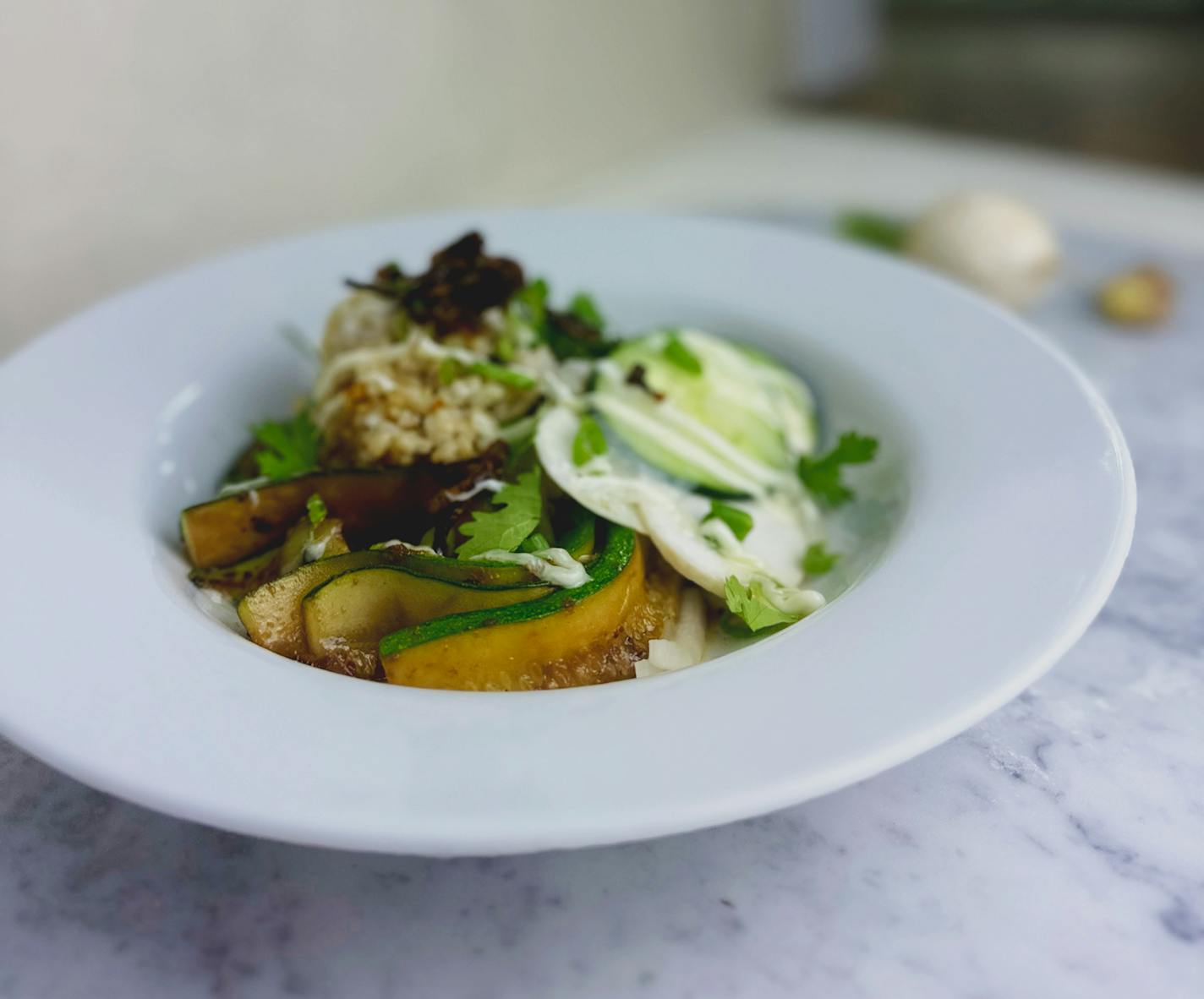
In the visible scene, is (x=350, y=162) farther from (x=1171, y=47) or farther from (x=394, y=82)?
(x=1171, y=47)

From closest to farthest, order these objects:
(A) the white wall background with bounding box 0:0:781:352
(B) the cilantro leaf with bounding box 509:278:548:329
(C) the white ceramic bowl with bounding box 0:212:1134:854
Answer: (C) the white ceramic bowl with bounding box 0:212:1134:854 < (B) the cilantro leaf with bounding box 509:278:548:329 < (A) the white wall background with bounding box 0:0:781:352

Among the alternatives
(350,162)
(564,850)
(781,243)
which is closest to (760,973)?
(564,850)

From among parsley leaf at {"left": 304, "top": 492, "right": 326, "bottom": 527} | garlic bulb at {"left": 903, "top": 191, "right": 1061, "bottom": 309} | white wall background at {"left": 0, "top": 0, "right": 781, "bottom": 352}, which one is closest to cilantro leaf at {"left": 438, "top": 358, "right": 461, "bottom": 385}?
parsley leaf at {"left": 304, "top": 492, "right": 326, "bottom": 527}

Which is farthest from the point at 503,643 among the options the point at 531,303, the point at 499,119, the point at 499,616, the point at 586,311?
the point at 499,119

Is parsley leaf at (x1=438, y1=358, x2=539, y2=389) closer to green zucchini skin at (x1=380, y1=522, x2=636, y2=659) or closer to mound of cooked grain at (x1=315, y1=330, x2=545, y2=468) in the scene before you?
mound of cooked grain at (x1=315, y1=330, x2=545, y2=468)

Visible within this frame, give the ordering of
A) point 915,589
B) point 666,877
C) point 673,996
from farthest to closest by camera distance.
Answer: point 915,589
point 666,877
point 673,996

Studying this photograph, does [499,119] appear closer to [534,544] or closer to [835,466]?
[835,466]
